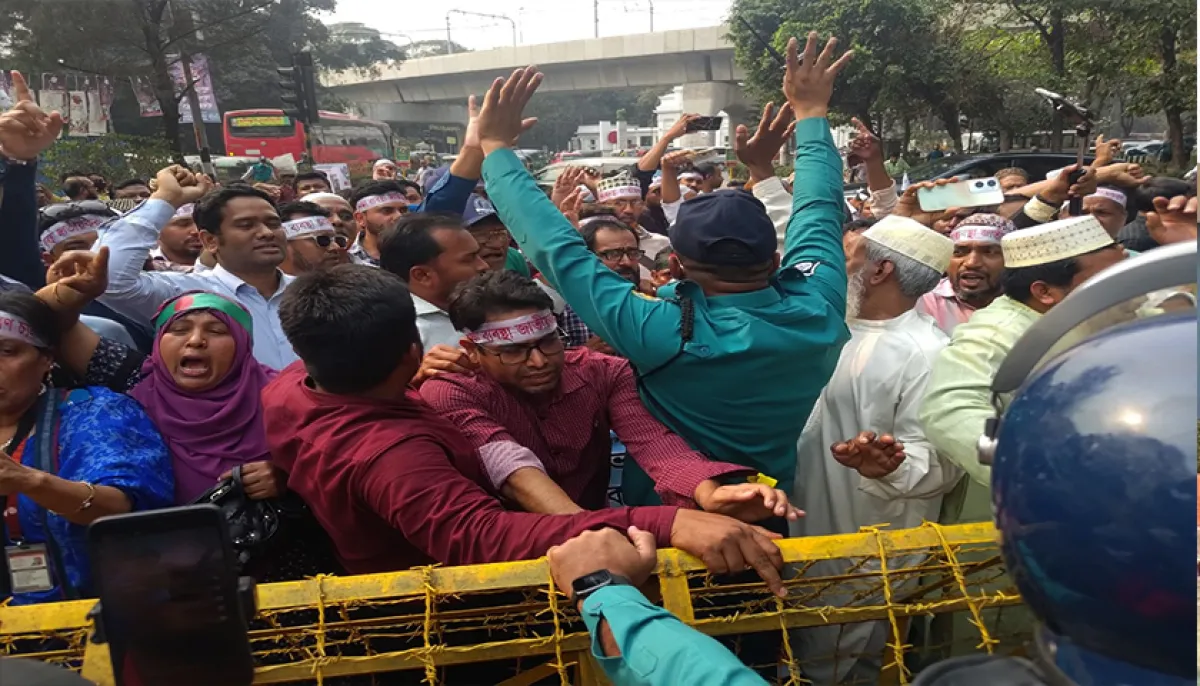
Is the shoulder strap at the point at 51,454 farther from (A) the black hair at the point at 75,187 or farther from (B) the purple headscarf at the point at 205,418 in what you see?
(A) the black hair at the point at 75,187

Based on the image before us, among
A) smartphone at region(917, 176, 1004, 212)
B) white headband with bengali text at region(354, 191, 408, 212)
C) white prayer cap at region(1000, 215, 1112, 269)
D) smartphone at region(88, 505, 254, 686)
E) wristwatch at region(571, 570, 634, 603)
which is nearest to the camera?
smartphone at region(88, 505, 254, 686)

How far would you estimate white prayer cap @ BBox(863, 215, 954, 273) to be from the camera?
2529 mm

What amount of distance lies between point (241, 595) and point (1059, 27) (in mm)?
18560

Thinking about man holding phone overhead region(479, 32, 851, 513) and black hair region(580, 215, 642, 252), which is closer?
man holding phone overhead region(479, 32, 851, 513)

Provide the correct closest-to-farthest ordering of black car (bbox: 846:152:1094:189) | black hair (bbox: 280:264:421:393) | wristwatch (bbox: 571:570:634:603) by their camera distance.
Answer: wristwatch (bbox: 571:570:634:603), black hair (bbox: 280:264:421:393), black car (bbox: 846:152:1094:189)

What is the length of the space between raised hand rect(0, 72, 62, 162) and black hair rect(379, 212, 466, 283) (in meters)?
1.31

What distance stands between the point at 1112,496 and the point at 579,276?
4.22 ft

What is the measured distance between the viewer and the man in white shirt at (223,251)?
2.96 metres

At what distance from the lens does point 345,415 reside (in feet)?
5.18

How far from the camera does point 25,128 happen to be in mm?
2707

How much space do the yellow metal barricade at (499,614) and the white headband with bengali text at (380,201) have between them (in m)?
3.63

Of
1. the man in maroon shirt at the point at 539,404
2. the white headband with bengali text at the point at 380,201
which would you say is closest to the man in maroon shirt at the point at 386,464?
the man in maroon shirt at the point at 539,404

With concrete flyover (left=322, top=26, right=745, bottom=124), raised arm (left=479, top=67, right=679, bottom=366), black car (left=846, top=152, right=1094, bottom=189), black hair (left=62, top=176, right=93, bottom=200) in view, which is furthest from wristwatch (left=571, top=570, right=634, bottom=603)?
concrete flyover (left=322, top=26, right=745, bottom=124)

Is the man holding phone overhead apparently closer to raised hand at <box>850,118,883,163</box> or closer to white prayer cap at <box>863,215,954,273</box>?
white prayer cap at <box>863,215,954,273</box>
